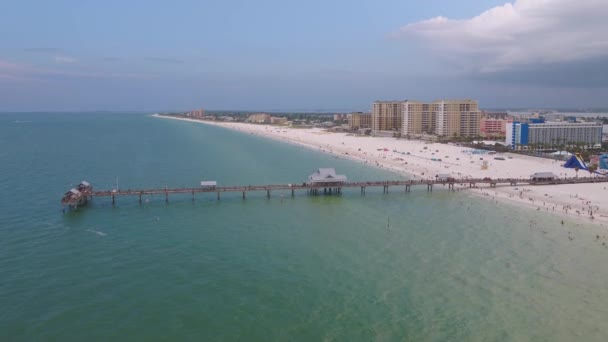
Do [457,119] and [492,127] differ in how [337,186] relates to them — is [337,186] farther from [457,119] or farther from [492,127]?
[492,127]

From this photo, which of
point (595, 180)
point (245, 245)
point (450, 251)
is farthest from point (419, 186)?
point (245, 245)

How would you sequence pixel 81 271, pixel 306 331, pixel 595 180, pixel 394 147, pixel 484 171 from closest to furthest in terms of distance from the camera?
1. pixel 306 331
2. pixel 81 271
3. pixel 595 180
4. pixel 484 171
5. pixel 394 147

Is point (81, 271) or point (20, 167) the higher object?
point (20, 167)

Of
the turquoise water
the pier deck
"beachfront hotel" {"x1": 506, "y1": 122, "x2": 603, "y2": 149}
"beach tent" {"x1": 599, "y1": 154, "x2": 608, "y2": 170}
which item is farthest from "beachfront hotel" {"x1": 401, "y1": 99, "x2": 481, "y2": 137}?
the turquoise water

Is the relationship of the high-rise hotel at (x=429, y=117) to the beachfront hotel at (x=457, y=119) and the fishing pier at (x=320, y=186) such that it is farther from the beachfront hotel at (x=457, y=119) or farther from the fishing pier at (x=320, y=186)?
the fishing pier at (x=320, y=186)

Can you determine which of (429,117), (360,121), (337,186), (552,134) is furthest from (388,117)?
(337,186)

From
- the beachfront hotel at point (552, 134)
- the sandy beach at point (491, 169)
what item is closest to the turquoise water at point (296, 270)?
the sandy beach at point (491, 169)

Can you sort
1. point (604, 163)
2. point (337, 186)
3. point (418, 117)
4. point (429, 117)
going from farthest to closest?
point (418, 117) → point (429, 117) → point (604, 163) → point (337, 186)

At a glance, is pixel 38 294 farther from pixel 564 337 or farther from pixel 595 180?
pixel 595 180
